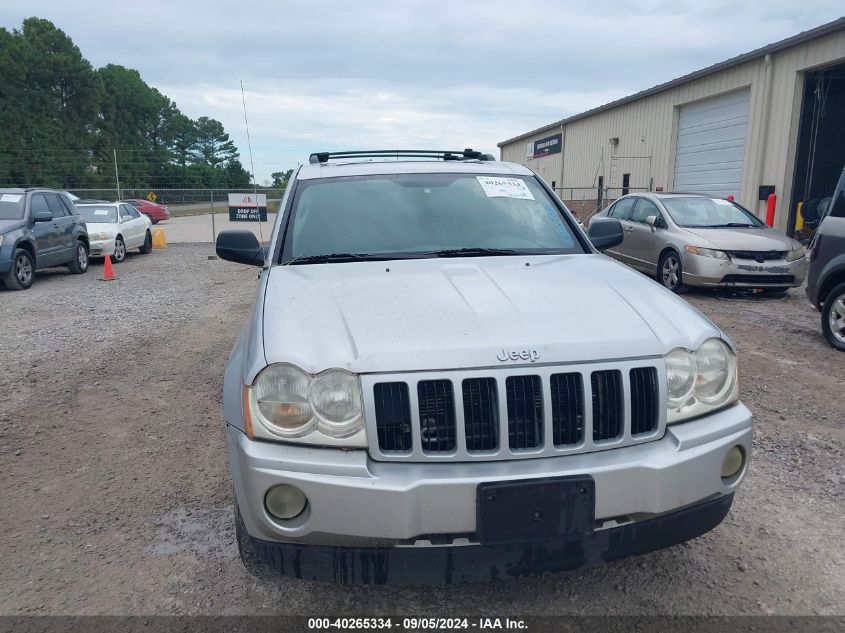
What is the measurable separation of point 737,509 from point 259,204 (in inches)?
760

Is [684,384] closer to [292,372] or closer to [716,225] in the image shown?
[292,372]

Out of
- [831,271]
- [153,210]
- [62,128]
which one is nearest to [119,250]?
[831,271]

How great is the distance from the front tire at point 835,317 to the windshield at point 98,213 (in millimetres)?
15090

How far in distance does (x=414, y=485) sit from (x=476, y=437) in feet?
0.87

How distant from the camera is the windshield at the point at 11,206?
11.2m

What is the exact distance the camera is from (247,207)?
2080 centimetres

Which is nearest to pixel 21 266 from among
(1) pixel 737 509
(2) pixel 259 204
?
(2) pixel 259 204

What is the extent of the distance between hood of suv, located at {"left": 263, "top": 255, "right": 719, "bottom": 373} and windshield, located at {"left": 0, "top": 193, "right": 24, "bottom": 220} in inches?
405

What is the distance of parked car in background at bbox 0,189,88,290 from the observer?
35.4 feet

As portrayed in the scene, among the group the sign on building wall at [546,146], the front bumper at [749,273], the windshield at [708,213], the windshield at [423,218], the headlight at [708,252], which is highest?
the sign on building wall at [546,146]

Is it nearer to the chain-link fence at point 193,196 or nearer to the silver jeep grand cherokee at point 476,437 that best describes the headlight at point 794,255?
the silver jeep grand cherokee at point 476,437

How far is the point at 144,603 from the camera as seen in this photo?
105 inches

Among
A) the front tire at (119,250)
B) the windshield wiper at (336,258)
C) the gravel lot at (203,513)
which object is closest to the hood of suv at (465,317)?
the windshield wiper at (336,258)

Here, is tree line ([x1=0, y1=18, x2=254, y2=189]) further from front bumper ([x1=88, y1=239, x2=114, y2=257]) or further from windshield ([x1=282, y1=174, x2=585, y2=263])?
windshield ([x1=282, y1=174, x2=585, y2=263])
